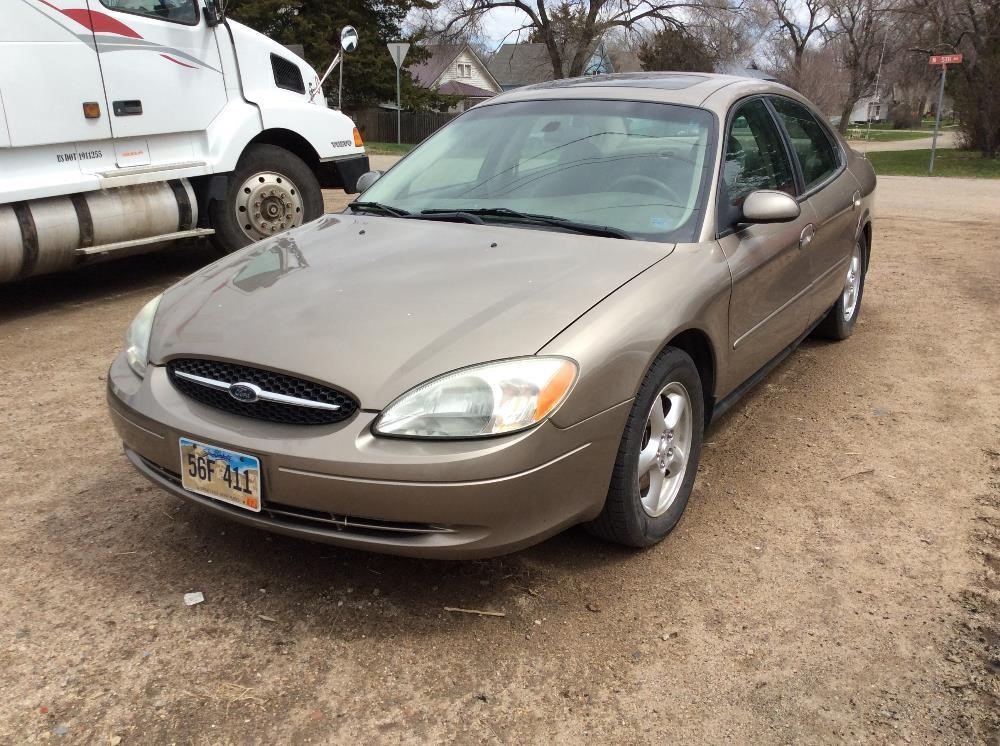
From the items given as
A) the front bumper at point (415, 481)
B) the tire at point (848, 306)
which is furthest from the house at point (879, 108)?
the front bumper at point (415, 481)

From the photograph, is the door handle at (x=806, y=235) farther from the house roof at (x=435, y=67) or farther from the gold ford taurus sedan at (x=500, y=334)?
the house roof at (x=435, y=67)

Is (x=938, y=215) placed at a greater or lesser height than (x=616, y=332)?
lesser

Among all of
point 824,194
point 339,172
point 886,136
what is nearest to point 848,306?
point 824,194

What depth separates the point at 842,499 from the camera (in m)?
3.49

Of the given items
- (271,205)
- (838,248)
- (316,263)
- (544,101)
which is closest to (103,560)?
(316,263)

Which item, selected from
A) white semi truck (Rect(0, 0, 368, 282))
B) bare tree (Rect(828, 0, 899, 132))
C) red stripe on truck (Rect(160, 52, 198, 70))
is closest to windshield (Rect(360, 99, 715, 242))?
white semi truck (Rect(0, 0, 368, 282))

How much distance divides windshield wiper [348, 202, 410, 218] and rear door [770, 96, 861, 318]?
75.3 inches

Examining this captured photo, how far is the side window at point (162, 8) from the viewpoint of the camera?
6.07 meters

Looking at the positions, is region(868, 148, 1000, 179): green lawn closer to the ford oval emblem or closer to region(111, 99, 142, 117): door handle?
region(111, 99, 142, 117): door handle

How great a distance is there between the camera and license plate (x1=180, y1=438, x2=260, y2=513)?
2.52 m

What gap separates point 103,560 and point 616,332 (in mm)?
1905

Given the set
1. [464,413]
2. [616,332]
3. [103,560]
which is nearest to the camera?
[464,413]

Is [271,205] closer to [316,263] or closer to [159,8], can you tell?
[159,8]

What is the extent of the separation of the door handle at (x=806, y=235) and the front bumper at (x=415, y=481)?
73.2 inches
